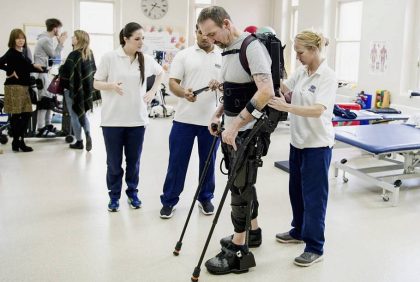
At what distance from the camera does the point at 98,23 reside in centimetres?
1034

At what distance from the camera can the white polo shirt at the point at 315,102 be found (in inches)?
105

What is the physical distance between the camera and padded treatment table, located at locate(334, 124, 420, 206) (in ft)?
13.5

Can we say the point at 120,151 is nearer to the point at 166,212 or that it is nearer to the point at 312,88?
the point at 166,212

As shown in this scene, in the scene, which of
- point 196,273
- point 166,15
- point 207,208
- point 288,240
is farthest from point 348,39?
point 196,273

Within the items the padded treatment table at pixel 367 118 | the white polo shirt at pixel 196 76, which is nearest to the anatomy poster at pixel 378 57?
the padded treatment table at pixel 367 118

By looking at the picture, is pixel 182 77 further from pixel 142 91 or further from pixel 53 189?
pixel 53 189

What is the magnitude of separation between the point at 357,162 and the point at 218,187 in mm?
2024

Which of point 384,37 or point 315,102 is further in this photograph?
point 384,37

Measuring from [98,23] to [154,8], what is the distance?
129 cm

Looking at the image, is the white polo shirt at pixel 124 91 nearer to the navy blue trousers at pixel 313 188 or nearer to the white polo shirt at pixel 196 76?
the white polo shirt at pixel 196 76

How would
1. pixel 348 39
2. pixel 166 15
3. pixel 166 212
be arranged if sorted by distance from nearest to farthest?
pixel 166 212 → pixel 348 39 → pixel 166 15

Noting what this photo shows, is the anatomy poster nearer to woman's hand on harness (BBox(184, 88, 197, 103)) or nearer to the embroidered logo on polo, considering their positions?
woman's hand on harness (BBox(184, 88, 197, 103))

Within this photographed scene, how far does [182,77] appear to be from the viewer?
11.4ft

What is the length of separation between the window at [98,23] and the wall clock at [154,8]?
2.39 ft
